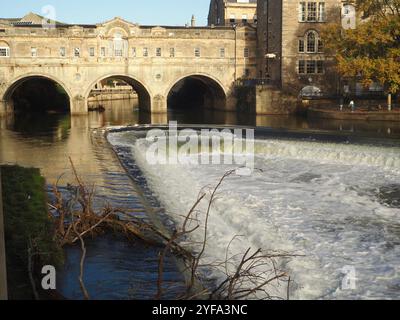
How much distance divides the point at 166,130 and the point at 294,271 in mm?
21667

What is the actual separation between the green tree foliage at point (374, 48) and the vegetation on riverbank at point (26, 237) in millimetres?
27718

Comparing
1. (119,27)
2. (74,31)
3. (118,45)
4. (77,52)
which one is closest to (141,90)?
(118,45)

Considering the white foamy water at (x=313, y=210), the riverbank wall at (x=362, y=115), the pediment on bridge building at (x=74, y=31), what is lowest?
the white foamy water at (x=313, y=210)

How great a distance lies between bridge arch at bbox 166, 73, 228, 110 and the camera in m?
48.2

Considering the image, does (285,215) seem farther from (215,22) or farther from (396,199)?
(215,22)

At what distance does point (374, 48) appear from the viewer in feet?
117

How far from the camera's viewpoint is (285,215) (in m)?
12.8

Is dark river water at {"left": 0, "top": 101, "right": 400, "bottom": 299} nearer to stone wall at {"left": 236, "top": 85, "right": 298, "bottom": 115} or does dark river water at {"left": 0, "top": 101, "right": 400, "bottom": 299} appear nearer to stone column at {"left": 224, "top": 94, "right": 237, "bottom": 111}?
stone wall at {"left": 236, "top": 85, "right": 298, "bottom": 115}

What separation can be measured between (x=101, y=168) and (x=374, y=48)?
24503 mm

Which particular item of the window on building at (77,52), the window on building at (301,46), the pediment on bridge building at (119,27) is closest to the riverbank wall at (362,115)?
the window on building at (301,46)

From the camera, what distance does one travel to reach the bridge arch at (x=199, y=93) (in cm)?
4822

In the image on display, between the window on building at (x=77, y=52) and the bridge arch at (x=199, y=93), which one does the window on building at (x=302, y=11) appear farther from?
the window on building at (x=77, y=52)

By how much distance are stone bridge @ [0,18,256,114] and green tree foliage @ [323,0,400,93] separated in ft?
39.3
